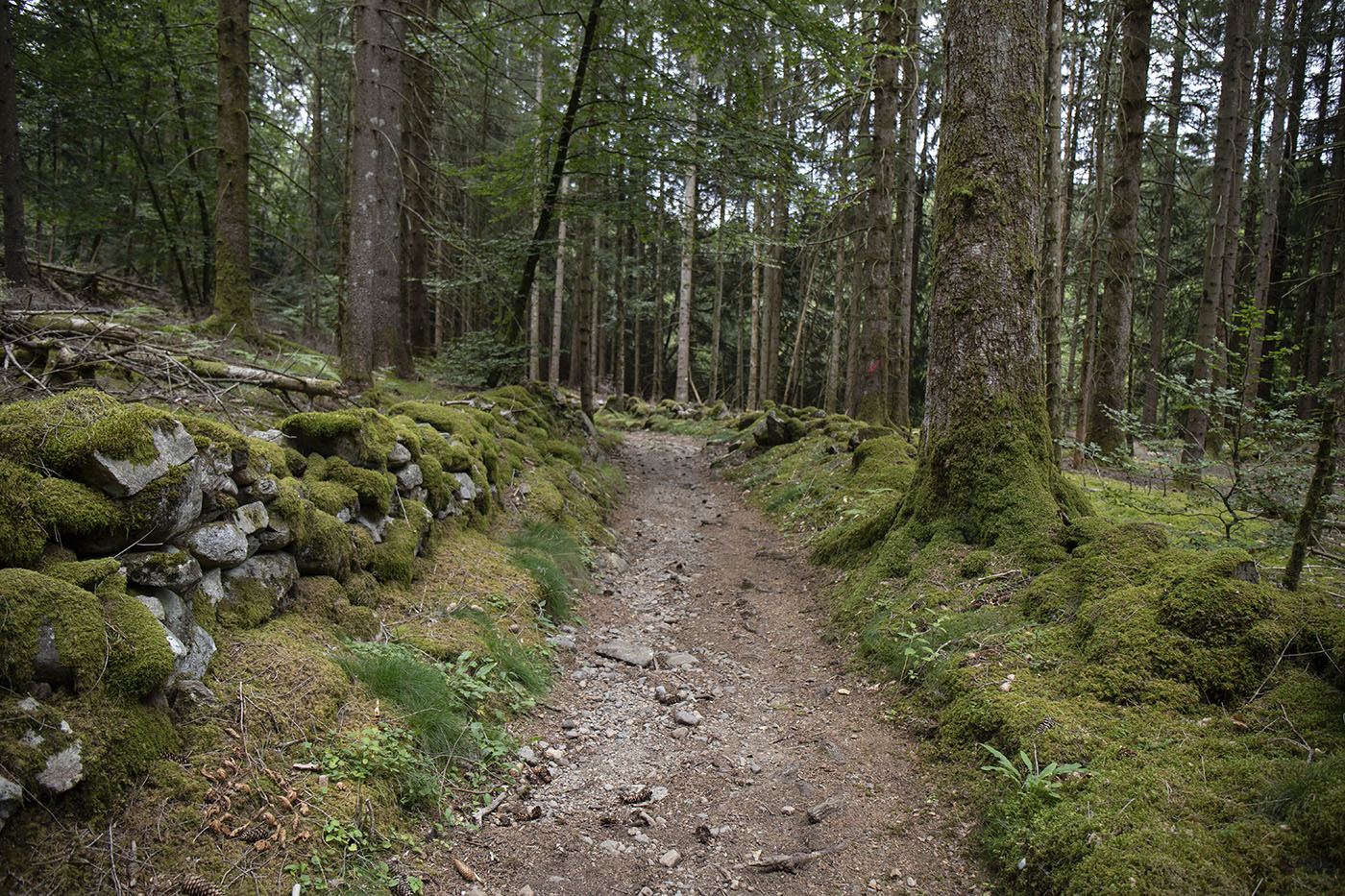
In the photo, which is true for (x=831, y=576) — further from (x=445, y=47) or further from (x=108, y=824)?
(x=445, y=47)

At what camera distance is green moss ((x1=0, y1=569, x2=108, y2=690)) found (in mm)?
1933

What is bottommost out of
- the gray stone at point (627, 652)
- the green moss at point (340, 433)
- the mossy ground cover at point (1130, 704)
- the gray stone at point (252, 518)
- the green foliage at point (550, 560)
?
the gray stone at point (627, 652)

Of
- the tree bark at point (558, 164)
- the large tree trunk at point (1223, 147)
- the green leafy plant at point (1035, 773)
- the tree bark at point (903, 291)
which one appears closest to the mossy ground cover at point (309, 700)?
the green leafy plant at point (1035, 773)

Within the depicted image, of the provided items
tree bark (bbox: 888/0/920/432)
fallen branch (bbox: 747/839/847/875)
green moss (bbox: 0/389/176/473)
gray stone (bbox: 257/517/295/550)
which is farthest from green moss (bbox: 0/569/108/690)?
tree bark (bbox: 888/0/920/432)

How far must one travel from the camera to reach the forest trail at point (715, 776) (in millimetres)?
2723

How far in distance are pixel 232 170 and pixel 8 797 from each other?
9682mm

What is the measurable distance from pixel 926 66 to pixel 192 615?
624 inches

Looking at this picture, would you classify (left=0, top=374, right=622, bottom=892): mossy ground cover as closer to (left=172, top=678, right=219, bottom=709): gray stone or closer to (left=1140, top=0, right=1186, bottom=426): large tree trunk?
(left=172, top=678, right=219, bottom=709): gray stone

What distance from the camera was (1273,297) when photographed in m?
17.8

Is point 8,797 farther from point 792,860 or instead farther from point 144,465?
point 792,860

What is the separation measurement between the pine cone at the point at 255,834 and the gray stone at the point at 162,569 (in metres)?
1.01

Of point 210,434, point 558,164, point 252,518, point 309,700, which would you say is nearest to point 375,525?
point 252,518

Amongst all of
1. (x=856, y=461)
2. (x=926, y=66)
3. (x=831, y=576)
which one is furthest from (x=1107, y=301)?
(x=831, y=576)

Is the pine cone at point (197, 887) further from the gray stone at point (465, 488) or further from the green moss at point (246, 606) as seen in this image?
the gray stone at point (465, 488)
